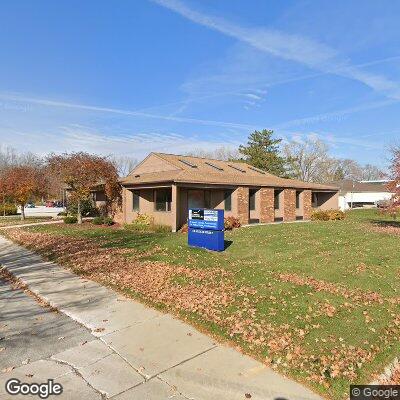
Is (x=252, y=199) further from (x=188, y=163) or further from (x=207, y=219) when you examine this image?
(x=207, y=219)

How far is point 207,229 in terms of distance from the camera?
1238 cm

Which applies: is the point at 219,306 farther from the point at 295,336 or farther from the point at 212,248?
the point at 212,248

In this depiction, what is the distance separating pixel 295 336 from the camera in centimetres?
519

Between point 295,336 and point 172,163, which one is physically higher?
point 172,163

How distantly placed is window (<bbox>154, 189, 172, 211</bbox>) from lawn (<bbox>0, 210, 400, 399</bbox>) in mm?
6208

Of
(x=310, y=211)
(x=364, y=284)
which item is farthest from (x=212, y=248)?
(x=310, y=211)

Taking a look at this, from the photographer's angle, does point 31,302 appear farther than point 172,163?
No

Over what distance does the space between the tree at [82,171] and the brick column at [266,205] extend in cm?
1028

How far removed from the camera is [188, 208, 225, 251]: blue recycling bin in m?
12.0

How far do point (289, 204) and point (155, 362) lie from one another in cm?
2252

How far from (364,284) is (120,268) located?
21.0ft

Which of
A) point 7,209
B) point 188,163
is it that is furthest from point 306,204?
point 7,209

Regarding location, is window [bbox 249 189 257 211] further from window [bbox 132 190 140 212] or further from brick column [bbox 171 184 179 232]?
window [bbox 132 190 140 212]

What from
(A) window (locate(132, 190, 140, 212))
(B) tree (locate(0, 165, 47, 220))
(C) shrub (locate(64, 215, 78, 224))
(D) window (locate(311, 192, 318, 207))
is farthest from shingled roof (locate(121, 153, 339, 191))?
(B) tree (locate(0, 165, 47, 220))
